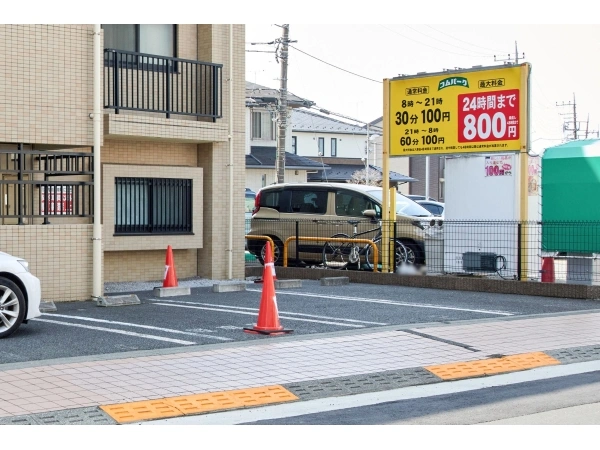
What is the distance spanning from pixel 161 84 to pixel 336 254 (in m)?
4.96

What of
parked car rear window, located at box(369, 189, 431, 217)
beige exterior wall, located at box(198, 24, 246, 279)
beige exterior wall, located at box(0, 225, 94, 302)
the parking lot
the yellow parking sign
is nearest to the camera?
the parking lot

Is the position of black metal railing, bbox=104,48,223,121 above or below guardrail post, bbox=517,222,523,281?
above

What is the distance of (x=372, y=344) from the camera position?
10.4m

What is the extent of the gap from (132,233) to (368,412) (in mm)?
10413

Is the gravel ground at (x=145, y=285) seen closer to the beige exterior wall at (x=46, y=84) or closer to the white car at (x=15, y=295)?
the beige exterior wall at (x=46, y=84)

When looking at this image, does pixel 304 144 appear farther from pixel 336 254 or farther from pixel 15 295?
pixel 15 295

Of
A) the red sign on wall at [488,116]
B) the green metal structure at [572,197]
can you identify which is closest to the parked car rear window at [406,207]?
the red sign on wall at [488,116]

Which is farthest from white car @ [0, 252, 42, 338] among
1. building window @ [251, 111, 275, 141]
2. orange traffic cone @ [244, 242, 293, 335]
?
building window @ [251, 111, 275, 141]

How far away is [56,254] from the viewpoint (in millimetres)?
13883

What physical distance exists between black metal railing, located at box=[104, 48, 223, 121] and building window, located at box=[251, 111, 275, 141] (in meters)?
37.4

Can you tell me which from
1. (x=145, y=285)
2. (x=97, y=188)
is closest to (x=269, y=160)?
(x=145, y=285)

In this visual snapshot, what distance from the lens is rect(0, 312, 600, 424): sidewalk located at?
24.8 ft

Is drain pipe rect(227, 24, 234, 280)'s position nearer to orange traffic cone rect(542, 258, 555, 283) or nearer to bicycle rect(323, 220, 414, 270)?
bicycle rect(323, 220, 414, 270)

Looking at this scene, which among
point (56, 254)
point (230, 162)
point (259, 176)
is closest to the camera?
point (56, 254)
